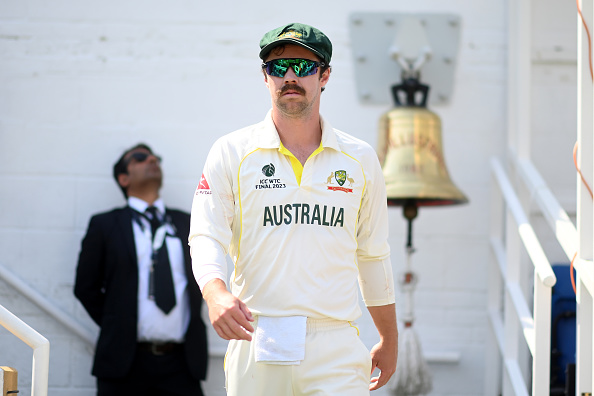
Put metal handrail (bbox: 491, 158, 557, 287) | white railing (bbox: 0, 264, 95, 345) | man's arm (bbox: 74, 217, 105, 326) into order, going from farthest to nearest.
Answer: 1. white railing (bbox: 0, 264, 95, 345)
2. man's arm (bbox: 74, 217, 105, 326)
3. metal handrail (bbox: 491, 158, 557, 287)

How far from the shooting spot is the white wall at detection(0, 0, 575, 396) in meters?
4.90

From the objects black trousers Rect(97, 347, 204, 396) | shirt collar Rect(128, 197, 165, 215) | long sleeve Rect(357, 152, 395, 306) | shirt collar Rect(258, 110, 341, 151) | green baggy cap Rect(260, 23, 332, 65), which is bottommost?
black trousers Rect(97, 347, 204, 396)

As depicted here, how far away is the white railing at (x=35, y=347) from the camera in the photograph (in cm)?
275

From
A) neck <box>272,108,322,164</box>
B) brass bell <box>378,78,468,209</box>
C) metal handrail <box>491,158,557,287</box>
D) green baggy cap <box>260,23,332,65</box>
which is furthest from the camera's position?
brass bell <box>378,78,468,209</box>

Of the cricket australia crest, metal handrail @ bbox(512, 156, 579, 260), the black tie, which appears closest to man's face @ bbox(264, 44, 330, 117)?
the cricket australia crest

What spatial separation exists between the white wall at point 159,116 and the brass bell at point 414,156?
441 mm

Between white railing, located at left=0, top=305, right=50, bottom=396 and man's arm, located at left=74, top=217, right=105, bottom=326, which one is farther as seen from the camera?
man's arm, located at left=74, top=217, right=105, bottom=326

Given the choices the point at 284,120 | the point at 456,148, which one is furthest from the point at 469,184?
the point at 284,120

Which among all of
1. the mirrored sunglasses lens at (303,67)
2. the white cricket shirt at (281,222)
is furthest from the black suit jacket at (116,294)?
the mirrored sunglasses lens at (303,67)

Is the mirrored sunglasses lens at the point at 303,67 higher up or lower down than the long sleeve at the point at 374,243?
higher up

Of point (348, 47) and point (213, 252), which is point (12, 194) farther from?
point (213, 252)

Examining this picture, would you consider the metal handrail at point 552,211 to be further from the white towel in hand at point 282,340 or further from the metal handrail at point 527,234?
the white towel in hand at point 282,340

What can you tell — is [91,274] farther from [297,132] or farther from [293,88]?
[293,88]

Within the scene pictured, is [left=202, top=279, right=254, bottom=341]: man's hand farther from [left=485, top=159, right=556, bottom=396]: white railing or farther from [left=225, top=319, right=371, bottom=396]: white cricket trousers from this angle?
[left=485, top=159, right=556, bottom=396]: white railing
